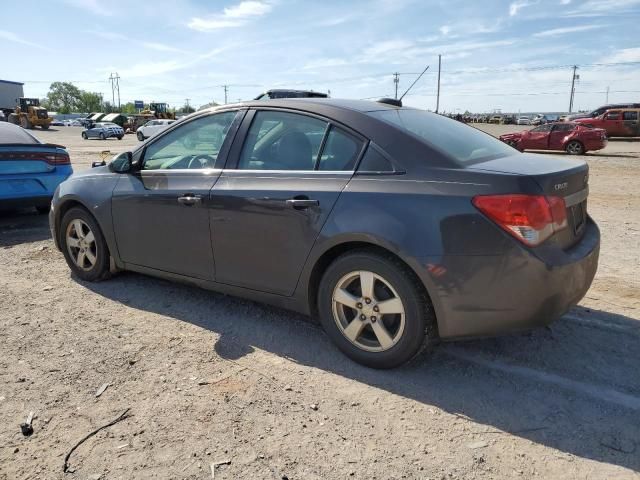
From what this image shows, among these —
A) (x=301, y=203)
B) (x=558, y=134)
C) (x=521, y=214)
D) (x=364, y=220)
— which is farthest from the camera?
(x=558, y=134)

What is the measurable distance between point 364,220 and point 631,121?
32.4m

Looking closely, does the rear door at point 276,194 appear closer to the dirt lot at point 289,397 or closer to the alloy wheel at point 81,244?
the dirt lot at point 289,397

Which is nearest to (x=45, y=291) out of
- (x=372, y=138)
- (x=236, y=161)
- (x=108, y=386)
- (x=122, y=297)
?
(x=122, y=297)

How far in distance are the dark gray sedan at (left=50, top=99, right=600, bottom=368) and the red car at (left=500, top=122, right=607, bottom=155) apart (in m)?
17.8

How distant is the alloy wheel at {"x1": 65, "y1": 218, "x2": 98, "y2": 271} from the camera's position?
15.1 ft

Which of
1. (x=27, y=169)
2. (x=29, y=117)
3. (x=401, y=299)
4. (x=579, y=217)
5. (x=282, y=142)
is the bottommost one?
(x=401, y=299)

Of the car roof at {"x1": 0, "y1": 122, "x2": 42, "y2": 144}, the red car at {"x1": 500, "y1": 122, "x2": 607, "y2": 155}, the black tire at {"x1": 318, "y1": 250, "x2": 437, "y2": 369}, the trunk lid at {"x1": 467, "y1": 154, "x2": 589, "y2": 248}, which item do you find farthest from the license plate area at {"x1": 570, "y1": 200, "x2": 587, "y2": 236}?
the red car at {"x1": 500, "y1": 122, "x2": 607, "y2": 155}

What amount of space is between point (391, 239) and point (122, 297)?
→ 266 cm

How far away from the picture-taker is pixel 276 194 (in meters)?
3.29

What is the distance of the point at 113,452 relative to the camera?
2.38m

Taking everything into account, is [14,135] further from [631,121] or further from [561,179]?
[631,121]

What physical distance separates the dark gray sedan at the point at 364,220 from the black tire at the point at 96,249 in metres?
0.37

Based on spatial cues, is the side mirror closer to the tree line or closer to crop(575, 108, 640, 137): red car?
crop(575, 108, 640, 137): red car

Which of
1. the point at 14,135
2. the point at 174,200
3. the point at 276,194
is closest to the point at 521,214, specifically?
the point at 276,194
